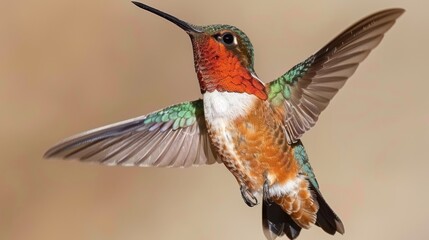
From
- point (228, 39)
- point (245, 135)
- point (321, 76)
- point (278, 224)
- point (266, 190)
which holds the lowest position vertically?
point (278, 224)

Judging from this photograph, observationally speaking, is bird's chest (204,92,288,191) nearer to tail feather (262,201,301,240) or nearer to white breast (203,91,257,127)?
white breast (203,91,257,127)

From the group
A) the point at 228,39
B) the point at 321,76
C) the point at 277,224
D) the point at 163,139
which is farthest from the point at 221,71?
the point at 277,224

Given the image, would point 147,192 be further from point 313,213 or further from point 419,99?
point 313,213

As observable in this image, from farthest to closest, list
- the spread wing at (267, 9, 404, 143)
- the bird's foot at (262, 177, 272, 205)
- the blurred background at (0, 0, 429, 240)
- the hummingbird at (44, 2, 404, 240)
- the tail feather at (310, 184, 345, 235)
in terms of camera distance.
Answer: the blurred background at (0, 0, 429, 240) → the tail feather at (310, 184, 345, 235) → the bird's foot at (262, 177, 272, 205) → the hummingbird at (44, 2, 404, 240) → the spread wing at (267, 9, 404, 143)

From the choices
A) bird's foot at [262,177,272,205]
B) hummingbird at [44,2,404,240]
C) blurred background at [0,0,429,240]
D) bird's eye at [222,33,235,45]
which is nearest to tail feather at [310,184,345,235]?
hummingbird at [44,2,404,240]

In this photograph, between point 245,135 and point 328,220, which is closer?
point 245,135

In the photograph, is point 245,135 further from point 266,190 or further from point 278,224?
point 278,224
